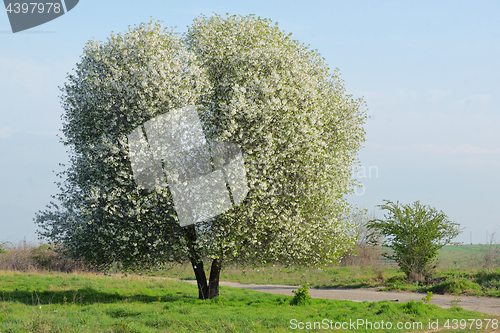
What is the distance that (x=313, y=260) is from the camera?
1627cm

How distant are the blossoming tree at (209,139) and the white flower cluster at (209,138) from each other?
50mm

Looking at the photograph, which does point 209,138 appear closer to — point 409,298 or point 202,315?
point 202,315

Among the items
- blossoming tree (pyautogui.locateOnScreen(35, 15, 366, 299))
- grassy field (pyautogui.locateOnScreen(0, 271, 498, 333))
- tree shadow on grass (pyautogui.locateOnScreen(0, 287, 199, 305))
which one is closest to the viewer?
grassy field (pyautogui.locateOnScreen(0, 271, 498, 333))

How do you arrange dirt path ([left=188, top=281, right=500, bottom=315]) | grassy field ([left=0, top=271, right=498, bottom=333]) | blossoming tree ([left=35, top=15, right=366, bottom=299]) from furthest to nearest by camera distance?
dirt path ([left=188, top=281, right=500, bottom=315]), blossoming tree ([left=35, top=15, right=366, bottom=299]), grassy field ([left=0, top=271, right=498, bottom=333])

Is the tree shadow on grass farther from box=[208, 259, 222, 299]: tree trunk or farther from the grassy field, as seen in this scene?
box=[208, 259, 222, 299]: tree trunk

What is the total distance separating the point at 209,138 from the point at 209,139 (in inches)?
2.7

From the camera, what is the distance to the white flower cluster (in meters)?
14.1

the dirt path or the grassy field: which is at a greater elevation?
the grassy field

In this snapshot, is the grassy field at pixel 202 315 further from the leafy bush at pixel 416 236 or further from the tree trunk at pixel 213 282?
the leafy bush at pixel 416 236

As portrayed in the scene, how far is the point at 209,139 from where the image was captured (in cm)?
1464

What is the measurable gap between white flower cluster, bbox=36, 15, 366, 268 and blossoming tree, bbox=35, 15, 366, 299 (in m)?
0.05

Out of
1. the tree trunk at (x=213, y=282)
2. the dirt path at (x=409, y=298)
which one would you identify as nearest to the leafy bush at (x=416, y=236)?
the dirt path at (x=409, y=298)

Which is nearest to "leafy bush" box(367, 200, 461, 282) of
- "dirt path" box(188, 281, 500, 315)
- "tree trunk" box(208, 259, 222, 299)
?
"dirt path" box(188, 281, 500, 315)

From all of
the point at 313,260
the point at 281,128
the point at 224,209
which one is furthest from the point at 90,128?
the point at 313,260
